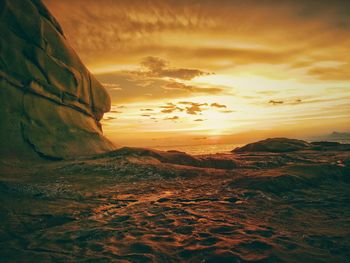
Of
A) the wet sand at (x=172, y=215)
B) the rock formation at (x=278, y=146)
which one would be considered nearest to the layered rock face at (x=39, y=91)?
the wet sand at (x=172, y=215)

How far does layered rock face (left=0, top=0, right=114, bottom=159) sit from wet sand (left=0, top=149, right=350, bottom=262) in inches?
206

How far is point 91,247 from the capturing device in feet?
19.8

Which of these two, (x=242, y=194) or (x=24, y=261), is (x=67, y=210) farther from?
(x=242, y=194)

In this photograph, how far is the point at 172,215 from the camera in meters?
8.24

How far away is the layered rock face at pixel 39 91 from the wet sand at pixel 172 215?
524 cm

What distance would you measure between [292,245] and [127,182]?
899cm

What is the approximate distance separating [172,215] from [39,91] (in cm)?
1923

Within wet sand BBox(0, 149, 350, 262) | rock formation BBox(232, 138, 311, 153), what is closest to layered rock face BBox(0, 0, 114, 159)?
wet sand BBox(0, 149, 350, 262)

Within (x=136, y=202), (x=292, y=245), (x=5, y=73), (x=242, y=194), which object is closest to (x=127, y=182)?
(x=136, y=202)

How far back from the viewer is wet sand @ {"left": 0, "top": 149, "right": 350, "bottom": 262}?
5.68 metres

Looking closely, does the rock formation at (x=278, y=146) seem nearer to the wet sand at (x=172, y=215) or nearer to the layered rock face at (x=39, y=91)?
the wet sand at (x=172, y=215)

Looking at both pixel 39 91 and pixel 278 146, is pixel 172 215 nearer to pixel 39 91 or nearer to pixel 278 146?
pixel 39 91

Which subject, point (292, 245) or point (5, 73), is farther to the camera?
point (5, 73)

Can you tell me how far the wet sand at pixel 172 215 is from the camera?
5684 mm
